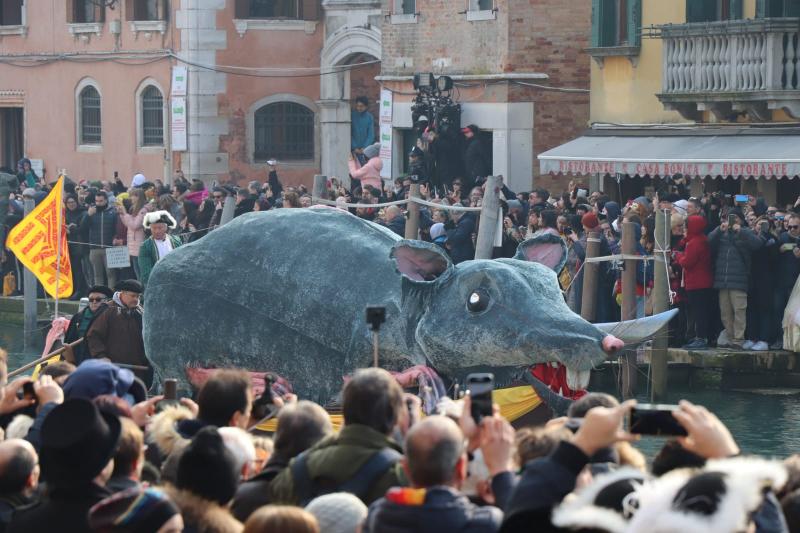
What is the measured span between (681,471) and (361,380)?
190 centimetres

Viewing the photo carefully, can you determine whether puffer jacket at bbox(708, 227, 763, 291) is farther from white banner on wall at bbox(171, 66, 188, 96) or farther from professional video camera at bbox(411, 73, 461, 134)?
white banner on wall at bbox(171, 66, 188, 96)

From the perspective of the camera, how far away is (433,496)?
6.42m

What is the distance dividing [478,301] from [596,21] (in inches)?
565

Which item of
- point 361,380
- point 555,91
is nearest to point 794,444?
point 361,380

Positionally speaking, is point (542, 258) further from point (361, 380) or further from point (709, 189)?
point (709, 189)

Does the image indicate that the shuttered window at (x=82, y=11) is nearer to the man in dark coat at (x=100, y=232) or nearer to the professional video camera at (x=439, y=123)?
the professional video camera at (x=439, y=123)

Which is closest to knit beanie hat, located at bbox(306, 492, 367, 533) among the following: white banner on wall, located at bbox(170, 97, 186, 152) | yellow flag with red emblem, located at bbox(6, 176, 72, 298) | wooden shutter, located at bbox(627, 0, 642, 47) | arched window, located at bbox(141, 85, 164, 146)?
yellow flag with red emblem, located at bbox(6, 176, 72, 298)

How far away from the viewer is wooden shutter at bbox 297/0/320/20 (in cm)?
3722

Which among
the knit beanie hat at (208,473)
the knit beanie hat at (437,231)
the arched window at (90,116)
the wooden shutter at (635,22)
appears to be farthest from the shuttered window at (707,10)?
the knit beanie hat at (208,473)

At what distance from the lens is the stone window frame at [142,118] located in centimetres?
3772

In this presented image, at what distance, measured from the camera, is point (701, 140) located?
24.7 m

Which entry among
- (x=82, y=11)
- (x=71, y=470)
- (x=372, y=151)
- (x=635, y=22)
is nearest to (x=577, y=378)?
(x=71, y=470)

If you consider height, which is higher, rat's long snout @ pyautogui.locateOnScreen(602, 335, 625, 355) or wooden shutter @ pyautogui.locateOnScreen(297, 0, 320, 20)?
wooden shutter @ pyautogui.locateOnScreen(297, 0, 320, 20)

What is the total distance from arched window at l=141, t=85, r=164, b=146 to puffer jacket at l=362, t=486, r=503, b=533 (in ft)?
105
